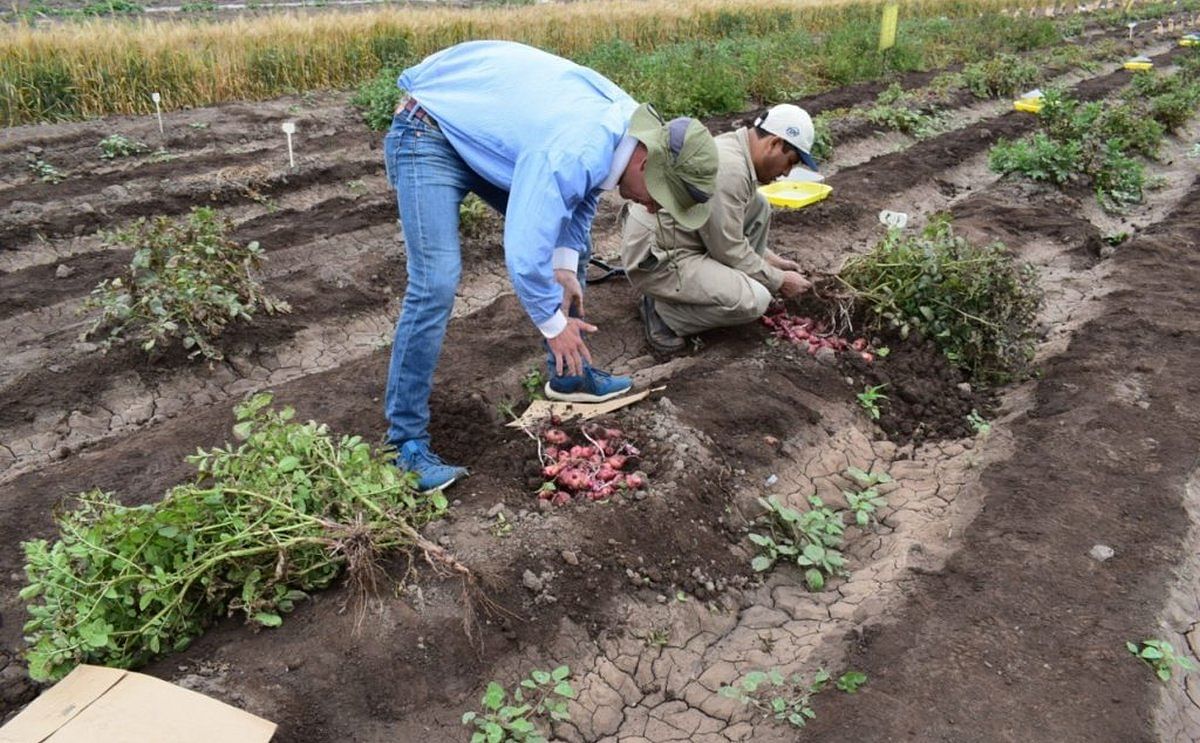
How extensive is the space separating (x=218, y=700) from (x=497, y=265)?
396 cm

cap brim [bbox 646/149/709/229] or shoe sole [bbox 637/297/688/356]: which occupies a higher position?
cap brim [bbox 646/149/709/229]

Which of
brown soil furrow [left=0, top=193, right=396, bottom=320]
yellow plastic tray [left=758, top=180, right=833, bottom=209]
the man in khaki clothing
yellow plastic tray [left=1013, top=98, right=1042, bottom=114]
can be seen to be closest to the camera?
the man in khaki clothing

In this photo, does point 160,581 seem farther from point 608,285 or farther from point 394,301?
point 608,285

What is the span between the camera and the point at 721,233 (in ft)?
14.6

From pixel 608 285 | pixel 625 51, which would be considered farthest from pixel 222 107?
pixel 608 285

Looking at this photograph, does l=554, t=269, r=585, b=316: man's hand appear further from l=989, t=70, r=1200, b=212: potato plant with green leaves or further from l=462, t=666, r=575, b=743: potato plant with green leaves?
l=989, t=70, r=1200, b=212: potato plant with green leaves

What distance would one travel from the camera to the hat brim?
2.90 m

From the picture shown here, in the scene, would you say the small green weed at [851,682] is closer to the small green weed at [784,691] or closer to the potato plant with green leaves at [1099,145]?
the small green weed at [784,691]

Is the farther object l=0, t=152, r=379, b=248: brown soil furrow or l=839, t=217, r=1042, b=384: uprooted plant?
l=0, t=152, r=379, b=248: brown soil furrow

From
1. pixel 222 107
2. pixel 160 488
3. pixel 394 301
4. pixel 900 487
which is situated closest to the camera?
pixel 160 488

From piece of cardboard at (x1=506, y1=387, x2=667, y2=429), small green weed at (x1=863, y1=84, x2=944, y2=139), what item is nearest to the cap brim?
piece of cardboard at (x1=506, y1=387, x2=667, y2=429)

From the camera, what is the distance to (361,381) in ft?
14.6

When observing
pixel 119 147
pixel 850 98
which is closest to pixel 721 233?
pixel 119 147

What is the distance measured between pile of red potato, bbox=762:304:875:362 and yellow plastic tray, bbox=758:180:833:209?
1.93m
